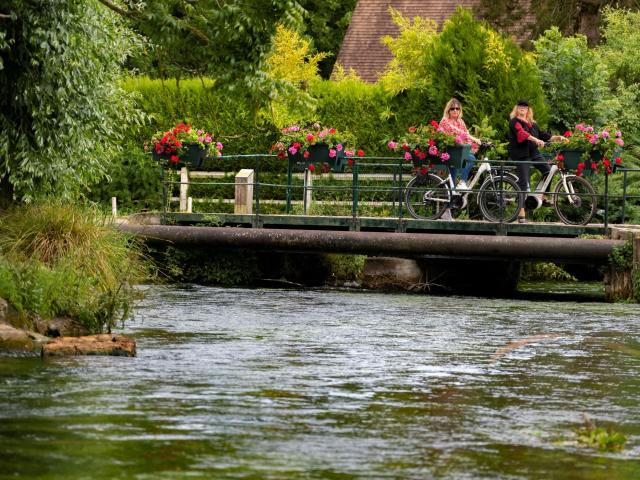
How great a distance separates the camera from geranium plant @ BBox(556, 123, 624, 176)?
19562mm

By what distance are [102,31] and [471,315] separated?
5.11 m

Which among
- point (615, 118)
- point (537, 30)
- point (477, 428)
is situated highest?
point (537, 30)

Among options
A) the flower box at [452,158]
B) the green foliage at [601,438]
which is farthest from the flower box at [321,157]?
the green foliage at [601,438]

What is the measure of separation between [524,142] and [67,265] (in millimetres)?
7988

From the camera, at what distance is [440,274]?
2167 centimetres

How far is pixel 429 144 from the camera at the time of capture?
782 inches

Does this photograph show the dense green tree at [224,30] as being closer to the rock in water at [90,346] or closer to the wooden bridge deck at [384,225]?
the rock in water at [90,346]

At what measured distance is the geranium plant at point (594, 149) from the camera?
19562mm

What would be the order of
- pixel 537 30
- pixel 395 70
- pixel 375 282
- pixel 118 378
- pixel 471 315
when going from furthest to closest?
pixel 537 30 → pixel 395 70 → pixel 375 282 → pixel 471 315 → pixel 118 378

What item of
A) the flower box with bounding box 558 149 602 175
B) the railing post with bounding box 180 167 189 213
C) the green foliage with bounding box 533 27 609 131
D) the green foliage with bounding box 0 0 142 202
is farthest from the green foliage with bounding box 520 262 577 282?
the green foliage with bounding box 0 0 142 202

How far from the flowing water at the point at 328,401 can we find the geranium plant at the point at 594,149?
398 cm

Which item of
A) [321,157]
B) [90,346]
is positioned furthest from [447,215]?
[90,346]

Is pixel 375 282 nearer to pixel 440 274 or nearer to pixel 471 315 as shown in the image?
pixel 440 274

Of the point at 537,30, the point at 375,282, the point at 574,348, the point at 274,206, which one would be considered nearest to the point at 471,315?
the point at 574,348
